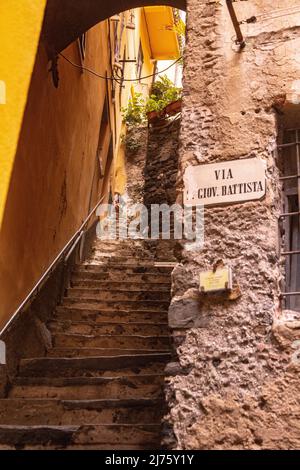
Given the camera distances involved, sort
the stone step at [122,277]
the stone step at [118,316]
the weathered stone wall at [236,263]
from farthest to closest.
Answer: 1. the stone step at [122,277]
2. the stone step at [118,316]
3. the weathered stone wall at [236,263]

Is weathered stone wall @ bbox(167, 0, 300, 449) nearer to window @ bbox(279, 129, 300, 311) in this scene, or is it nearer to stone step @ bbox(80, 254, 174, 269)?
window @ bbox(279, 129, 300, 311)

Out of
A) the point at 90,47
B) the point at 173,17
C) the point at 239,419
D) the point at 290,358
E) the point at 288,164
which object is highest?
the point at 173,17

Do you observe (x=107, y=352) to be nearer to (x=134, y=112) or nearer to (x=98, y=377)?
(x=98, y=377)

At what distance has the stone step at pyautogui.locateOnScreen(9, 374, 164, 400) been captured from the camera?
132 inches

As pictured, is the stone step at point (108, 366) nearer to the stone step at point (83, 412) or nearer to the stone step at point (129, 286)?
the stone step at point (83, 412)

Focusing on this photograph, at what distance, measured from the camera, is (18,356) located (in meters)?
3.87

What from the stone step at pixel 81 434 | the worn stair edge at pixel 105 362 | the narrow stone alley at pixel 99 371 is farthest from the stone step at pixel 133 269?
the stone step at pixel 81 434

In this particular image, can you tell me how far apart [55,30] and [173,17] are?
28.1ft

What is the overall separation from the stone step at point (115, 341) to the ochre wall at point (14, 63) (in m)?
1.15

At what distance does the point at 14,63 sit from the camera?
12.9 ft

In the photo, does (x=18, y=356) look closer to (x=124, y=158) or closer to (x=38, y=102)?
(x=38, y=102)

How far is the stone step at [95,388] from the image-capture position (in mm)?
3365

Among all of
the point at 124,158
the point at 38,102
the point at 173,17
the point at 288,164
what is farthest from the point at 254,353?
the point at 173,17

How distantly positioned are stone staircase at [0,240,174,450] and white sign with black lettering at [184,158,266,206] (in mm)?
1044
